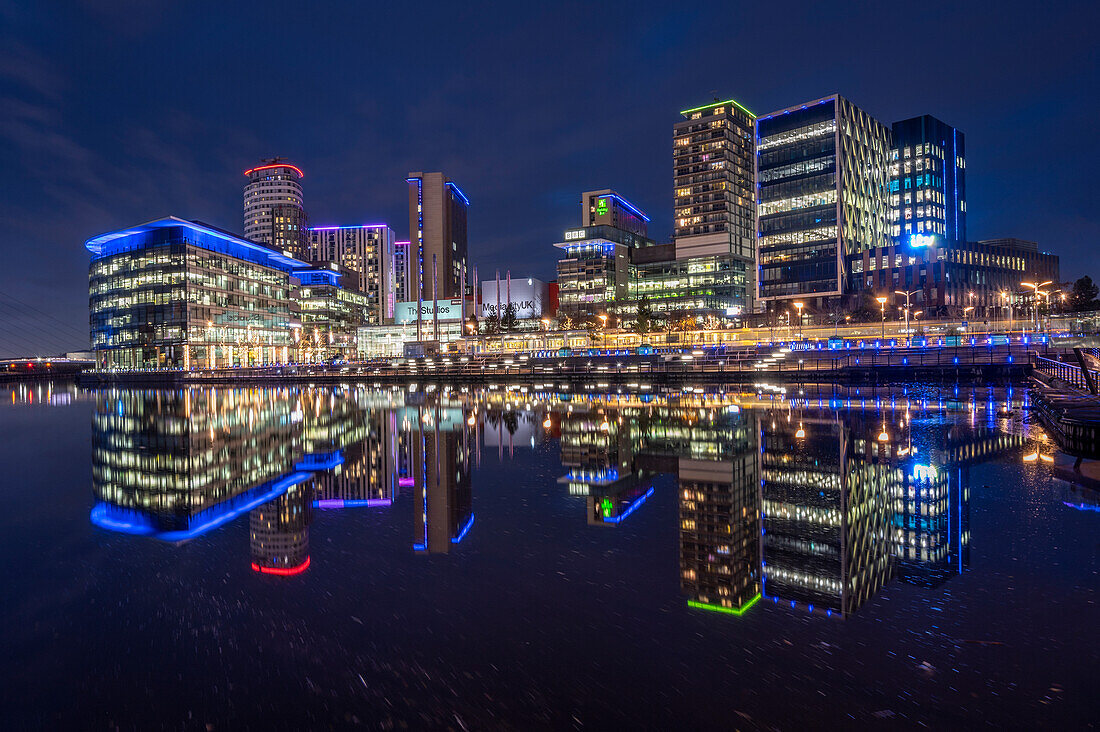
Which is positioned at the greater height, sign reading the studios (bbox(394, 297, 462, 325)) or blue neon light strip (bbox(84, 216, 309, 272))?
blue neon light strip (bbox(84, 216, 309, 272))

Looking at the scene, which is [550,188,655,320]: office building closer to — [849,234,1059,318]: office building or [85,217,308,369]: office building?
[849,234,1059,318]: office building

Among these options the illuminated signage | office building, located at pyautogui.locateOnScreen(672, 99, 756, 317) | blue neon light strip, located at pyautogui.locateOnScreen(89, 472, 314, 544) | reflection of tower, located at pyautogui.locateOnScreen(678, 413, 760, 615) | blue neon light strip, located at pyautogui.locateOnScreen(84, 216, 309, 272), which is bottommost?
blue neon light strip, located at pyautogui.locateOnScreen(89, 472, 314, 544)

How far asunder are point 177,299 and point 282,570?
416 ft

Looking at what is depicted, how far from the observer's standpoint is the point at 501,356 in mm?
86438

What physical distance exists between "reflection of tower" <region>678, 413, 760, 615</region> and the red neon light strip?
448 cm

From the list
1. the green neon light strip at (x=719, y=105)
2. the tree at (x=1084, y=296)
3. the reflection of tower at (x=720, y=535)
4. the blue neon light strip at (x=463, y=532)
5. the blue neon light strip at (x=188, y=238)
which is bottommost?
the blue neon light strip at (x=463, y=532)

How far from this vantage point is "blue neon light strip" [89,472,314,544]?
9.44m

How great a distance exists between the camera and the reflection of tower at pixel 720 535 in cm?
638

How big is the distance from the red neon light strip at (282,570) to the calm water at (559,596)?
0.08 metres

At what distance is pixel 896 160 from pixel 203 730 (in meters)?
201

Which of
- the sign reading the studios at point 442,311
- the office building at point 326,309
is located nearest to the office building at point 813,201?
the sign reading the studios at point 442,311

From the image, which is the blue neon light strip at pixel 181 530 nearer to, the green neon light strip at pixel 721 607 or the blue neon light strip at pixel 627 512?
the blue neon light strip at pixel 627 512

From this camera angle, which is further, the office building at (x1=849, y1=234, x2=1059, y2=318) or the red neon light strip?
the office building at (x1=849, y1=234, x2=1059, y2=318)

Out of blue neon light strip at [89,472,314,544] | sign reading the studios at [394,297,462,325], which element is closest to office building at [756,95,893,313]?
sign reading the studios at [394,297,462,325]
